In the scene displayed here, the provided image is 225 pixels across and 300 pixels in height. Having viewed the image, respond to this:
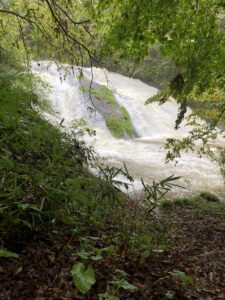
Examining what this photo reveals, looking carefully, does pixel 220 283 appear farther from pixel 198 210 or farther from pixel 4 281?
pixel 198 210

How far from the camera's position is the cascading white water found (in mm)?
10781

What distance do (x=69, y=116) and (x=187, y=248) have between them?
12678mm

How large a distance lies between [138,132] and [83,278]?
14624mm

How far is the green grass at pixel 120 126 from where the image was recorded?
15.6 m

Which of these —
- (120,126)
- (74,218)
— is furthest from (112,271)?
(120,126)

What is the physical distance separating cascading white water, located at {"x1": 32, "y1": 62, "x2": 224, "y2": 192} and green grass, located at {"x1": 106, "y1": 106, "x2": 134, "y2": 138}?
26 centimetres

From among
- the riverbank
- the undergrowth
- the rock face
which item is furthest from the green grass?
the riverbank

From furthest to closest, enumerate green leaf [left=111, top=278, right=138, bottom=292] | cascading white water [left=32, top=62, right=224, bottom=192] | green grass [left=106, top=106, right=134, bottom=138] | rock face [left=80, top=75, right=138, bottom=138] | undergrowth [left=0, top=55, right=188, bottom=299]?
1. rock face [left=80, top=75, right=138, bottom=138]
2. green grass [left=106, top=106, right=134, bottom=138]
3. cascading white water [left=32, top=62, right=224, bottom=192]
4. undergrowth [left=0, top=55, right=188, bottom=299]
5. green leaf [left=111, top=278, right=138, bottom=292]

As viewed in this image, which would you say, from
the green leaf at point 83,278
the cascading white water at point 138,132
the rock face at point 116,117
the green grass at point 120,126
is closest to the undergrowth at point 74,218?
Answer: the green leaf at point 83,278

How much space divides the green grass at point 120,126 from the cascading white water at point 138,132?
0.26m

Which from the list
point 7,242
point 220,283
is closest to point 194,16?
point 220,283

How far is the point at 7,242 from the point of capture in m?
2.50

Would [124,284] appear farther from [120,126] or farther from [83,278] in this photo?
[120,126]

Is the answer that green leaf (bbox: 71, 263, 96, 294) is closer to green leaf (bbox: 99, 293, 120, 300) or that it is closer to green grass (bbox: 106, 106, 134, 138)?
green leaf (bbox: 99, 293, 120, 300)
